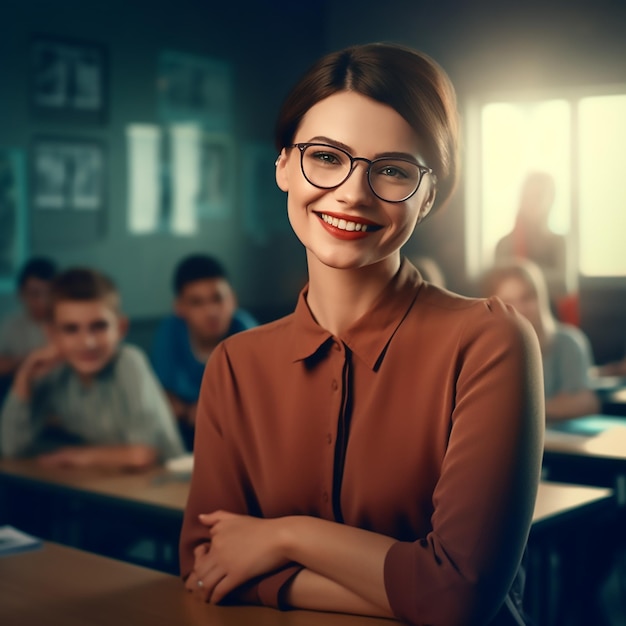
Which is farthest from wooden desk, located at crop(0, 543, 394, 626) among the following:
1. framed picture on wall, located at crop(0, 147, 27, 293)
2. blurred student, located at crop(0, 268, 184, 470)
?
Answer: framed picture on wall, located at crop(0, 147, 27, 293)

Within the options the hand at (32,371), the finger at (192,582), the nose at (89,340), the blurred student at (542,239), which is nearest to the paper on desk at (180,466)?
the nose at (89,340)

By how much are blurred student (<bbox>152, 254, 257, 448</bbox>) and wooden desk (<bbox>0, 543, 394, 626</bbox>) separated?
207 cm

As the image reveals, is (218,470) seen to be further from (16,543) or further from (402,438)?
(16,543)

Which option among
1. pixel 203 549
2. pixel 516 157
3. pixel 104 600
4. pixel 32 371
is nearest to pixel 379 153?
pixel 203 549

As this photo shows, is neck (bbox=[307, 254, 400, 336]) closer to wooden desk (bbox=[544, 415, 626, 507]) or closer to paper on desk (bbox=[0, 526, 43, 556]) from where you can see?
paper on desk (bbox=[0, 526, 43, 556])

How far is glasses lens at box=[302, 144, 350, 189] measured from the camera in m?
1.15

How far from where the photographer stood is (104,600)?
4.85 ft

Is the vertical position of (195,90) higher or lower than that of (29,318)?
higher

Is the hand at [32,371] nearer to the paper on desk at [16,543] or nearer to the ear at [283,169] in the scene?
the paper on desk at [16,543]

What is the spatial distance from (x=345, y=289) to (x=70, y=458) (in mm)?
1923

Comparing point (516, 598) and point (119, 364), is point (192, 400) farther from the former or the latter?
point (516, 598)

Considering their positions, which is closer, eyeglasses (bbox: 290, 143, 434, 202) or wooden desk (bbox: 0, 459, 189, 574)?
eyeglasses (bbox: 290, 143, 434, 202)

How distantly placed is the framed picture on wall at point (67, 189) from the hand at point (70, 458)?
279cm

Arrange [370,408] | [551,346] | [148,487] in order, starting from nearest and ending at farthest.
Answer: [370,408] < [148,487] < [551,346]
